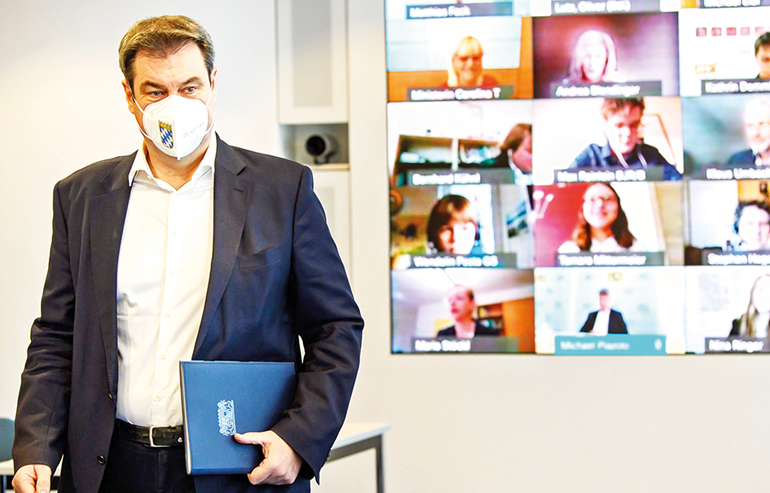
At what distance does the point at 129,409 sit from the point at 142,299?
0.68ft

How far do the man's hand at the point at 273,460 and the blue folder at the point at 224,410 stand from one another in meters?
0.02

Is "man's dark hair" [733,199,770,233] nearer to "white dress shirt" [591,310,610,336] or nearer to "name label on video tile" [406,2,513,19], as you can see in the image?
"white dress shirt" [591,310,610,336]

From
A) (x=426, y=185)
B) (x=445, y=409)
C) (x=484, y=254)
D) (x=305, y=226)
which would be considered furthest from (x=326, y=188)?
(x=305, y=226)

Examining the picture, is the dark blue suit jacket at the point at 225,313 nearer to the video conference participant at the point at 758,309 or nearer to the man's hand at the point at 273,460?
the man's hand at the point at 273,460

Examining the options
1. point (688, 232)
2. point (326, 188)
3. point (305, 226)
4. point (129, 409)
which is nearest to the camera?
point (129, 409)

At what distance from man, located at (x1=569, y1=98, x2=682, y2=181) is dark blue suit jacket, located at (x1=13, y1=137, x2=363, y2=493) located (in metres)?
2.39

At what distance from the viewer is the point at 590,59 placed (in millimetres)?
3824

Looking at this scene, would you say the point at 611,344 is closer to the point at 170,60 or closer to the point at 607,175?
the point at 607,175

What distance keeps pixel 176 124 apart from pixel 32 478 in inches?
28.0

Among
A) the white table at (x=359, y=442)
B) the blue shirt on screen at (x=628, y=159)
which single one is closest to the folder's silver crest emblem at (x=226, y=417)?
the white table at (x=359, y=442)

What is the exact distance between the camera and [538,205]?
382cm

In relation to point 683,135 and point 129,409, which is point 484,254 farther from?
point 129,409

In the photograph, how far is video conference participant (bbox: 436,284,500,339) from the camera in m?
3.86

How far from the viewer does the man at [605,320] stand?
377 centimetres
